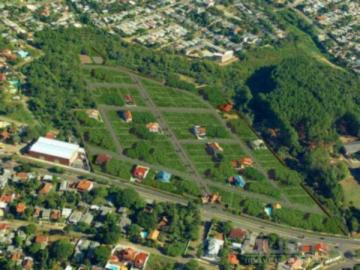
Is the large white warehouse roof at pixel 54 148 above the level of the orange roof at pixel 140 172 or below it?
above

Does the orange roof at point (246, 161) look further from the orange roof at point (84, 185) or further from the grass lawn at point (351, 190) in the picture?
the orange roof at point (84, 185)

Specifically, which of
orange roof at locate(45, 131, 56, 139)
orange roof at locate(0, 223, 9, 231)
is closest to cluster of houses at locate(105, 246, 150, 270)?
orange roof at locate(0, 223, 9, 231)

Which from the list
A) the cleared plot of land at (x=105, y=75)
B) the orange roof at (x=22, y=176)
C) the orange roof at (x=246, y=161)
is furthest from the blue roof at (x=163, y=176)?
the cleared plot of land at (x=105, y=75)

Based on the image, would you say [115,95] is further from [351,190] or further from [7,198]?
[351,190]

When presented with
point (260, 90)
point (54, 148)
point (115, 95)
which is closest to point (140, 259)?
point (54, 148)

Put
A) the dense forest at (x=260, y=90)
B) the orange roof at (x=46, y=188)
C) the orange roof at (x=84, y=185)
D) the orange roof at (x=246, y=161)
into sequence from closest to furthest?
1. the orange roof at (x=46, y=188)
2. the orange roof at (x=84, y=185)
3. the orange roof at (x=246, y=161)
4. the dense forest at (x=260, y=90)

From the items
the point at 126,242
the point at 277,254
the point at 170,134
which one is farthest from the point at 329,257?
the point at 170,134
